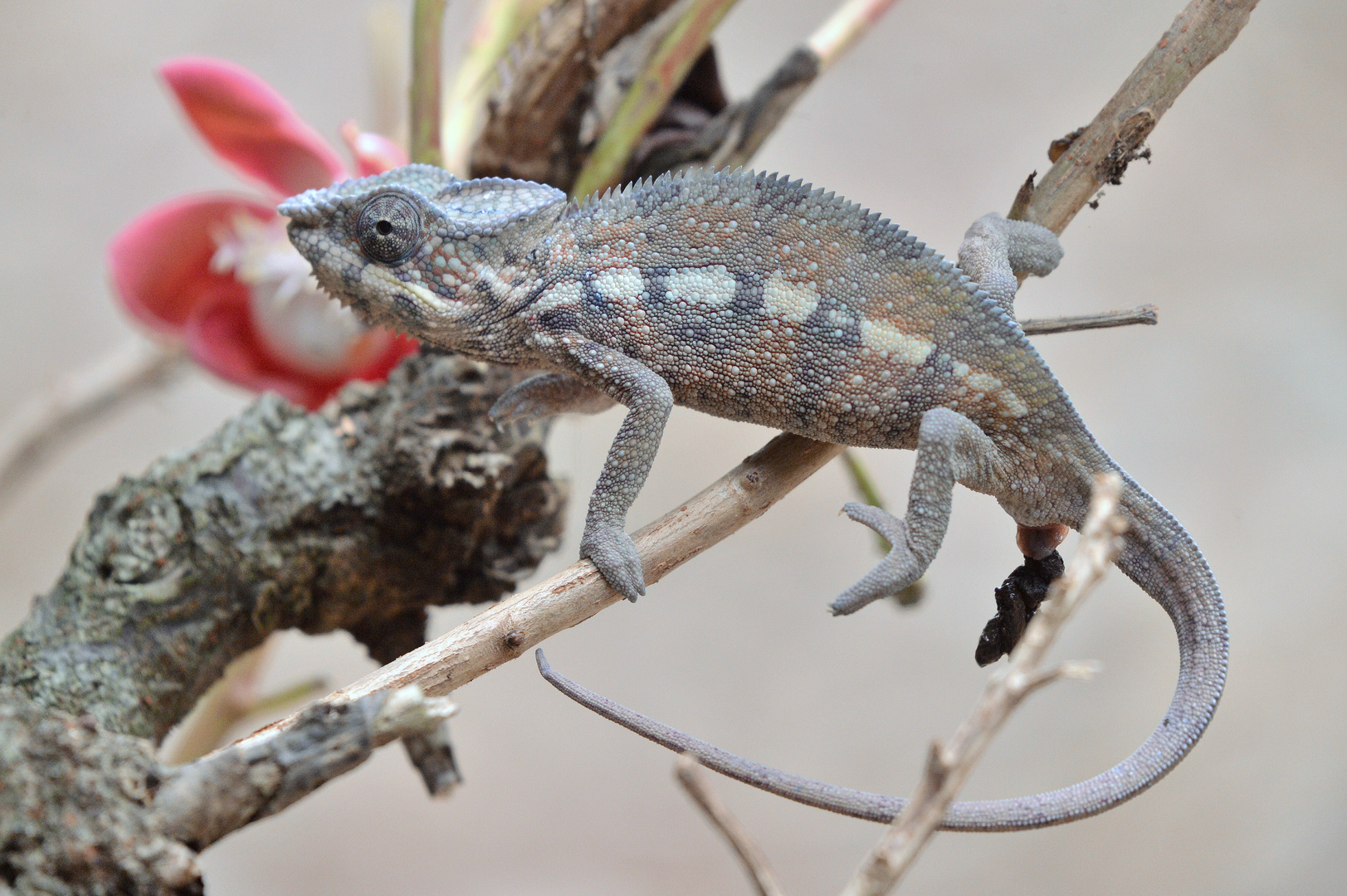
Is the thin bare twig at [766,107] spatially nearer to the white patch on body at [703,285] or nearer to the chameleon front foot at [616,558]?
the white patch on body at [703,285]

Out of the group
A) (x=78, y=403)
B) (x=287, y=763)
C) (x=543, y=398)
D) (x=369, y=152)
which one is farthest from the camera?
(x=78, y=403)

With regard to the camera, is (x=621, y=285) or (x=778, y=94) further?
(x=778, y=94)

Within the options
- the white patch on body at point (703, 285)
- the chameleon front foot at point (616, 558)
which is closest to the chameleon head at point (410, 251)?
the white patch on body at point (703, 285)

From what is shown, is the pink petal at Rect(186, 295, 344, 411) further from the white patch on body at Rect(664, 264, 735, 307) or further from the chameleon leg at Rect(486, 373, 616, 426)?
the white patch on body at Rect(664, 264, 735, 307)

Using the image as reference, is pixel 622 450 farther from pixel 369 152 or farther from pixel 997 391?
pixel 369 152

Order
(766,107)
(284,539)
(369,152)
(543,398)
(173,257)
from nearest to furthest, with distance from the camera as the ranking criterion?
1. (543,398)
2. (284,539)
3. (369,152)
4. (766,107)
5. (173,257)

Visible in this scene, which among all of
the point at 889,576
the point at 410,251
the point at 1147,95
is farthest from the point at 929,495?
the point at 410,251

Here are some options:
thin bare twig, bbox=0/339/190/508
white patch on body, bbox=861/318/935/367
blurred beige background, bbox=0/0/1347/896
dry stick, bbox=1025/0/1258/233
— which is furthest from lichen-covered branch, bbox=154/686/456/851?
thin bare twig, bbox=0/339/190/508
